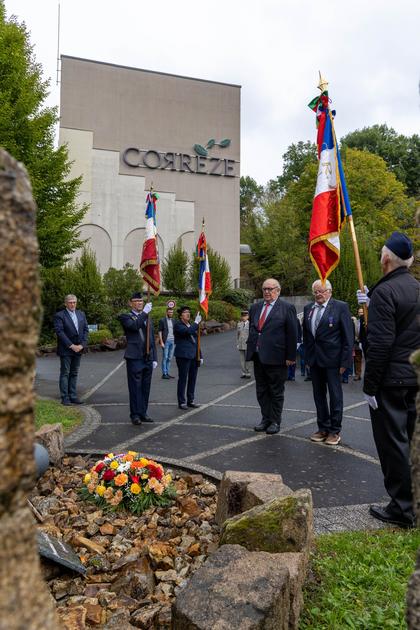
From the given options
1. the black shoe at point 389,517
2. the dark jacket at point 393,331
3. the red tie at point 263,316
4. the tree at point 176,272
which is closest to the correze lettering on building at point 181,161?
the tree at point 176,272

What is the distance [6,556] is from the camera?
3.37 feet

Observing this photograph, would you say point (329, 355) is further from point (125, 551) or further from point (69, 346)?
point (69, 346)

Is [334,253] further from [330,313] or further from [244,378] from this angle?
[244,378]

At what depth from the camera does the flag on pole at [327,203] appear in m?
6.18

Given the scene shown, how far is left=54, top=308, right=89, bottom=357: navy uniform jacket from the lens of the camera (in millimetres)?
10094

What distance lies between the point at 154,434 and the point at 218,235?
26.2 meters

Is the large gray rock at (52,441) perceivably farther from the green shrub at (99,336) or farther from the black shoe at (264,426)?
the green shrub at (99,336)

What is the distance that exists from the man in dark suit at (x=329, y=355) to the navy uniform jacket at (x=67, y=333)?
522cm

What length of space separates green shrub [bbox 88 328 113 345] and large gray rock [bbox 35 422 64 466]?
14.3 meters

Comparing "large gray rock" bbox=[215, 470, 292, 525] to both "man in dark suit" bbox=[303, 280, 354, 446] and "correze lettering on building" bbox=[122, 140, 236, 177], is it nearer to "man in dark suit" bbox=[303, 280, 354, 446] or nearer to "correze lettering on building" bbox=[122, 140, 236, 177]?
"man in dark suit" bbox=[303, 280, 354, 446]

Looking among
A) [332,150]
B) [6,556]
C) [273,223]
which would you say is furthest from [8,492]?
[273,223]

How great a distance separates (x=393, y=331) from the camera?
4117 mm

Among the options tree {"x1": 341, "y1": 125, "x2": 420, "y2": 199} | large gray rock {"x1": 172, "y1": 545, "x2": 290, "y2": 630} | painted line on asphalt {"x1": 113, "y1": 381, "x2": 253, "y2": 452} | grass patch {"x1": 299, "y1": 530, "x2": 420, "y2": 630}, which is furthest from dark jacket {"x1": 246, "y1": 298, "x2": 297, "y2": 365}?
tree {"x1": 341, "y1": 125, "x2": 420, "y2": 199}

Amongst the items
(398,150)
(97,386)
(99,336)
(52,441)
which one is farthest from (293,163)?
(52,441)
